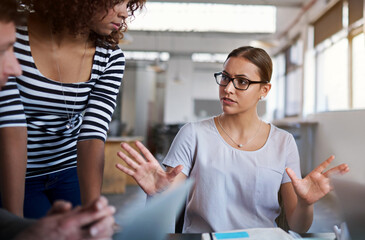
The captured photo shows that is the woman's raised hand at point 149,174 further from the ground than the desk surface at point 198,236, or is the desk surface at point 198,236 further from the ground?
the woman's raised hand at point 149,174

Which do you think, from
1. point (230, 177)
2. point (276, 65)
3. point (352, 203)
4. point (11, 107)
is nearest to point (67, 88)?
point (11, 107)

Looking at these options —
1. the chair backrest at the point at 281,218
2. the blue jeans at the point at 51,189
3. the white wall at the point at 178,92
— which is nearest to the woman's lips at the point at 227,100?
the chair backrest at the point at 281,218

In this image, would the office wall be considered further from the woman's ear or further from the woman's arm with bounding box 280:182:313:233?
the woman's arm with bounding box 280:182:313:233

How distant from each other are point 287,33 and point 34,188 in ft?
30.4

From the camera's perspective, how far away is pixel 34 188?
3.55 ft

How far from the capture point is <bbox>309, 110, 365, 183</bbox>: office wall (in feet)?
14.9

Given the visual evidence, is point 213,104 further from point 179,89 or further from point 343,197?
point 343,197

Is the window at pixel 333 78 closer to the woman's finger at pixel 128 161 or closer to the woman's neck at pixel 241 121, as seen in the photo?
the woman's neck at pixel 241 121

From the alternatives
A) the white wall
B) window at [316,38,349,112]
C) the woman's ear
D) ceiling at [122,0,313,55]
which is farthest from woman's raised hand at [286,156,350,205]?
the white wall

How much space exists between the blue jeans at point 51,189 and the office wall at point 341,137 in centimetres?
349

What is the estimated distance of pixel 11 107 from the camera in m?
0.88

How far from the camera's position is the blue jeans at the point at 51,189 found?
41.7 inches

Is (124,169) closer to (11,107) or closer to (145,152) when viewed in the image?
(145,152)

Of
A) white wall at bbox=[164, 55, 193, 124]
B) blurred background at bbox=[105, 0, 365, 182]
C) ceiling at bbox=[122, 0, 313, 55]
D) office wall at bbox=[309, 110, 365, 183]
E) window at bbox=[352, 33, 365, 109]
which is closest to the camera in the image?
office wall at bbox=[309, 110, 365, 183]
